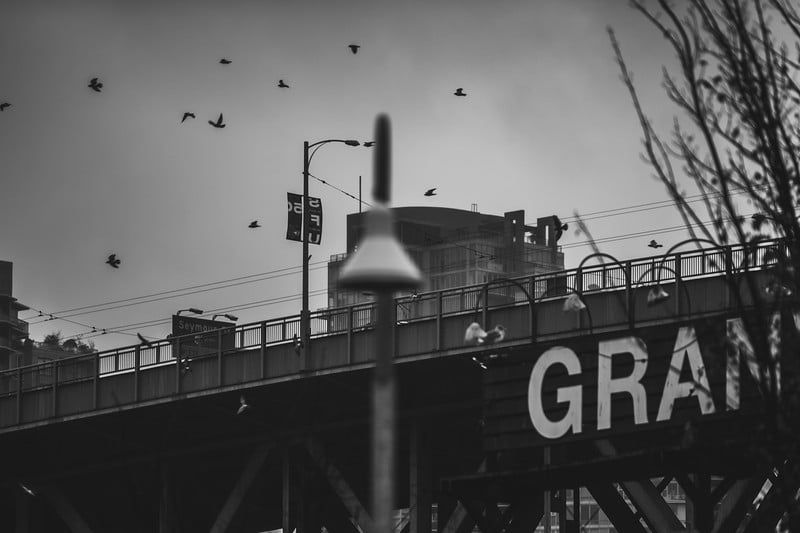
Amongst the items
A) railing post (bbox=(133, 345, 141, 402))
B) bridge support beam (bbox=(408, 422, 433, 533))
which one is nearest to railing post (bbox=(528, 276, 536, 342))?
bridge support beam (bbox=(408, 422, 433, 533))

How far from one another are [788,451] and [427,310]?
416 ft

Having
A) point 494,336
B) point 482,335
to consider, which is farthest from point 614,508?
point 482,335

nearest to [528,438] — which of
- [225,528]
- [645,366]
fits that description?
[645,366]

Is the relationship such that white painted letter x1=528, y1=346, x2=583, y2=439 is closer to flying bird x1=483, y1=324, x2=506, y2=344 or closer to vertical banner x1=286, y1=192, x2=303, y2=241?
flying bird x1=483, y1=324, x2=506, y2=344

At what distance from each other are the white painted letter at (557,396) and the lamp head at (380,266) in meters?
30.3

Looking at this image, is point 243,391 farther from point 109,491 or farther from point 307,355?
point 109,491

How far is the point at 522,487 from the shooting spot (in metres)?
47.0

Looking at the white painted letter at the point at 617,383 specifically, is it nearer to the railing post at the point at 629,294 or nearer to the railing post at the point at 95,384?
the railing post at the point at 629,294

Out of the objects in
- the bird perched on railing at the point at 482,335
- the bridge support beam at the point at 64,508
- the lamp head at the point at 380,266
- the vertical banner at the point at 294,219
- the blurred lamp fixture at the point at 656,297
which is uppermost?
the vertical banner at the point at 294,219

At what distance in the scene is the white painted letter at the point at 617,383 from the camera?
44.0m

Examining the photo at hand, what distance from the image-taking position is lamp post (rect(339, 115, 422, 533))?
15.0 meters

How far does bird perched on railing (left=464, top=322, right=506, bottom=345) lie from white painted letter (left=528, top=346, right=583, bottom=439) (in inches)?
54.2

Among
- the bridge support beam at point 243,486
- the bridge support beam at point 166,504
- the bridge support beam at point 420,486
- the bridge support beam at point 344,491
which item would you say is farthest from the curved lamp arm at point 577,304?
the bridge support beam at point 166,504

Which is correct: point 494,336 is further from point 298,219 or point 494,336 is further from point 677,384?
point 298,219
